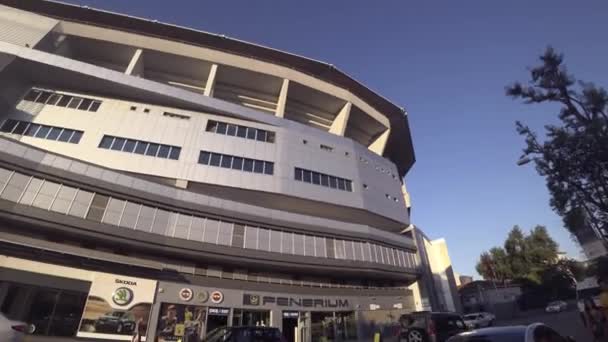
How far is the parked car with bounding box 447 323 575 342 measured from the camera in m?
4.55

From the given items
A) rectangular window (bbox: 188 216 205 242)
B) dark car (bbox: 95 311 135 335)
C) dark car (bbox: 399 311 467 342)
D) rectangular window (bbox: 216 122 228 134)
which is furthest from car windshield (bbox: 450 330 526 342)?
rectangular window (bbox: 216 122 228 134)

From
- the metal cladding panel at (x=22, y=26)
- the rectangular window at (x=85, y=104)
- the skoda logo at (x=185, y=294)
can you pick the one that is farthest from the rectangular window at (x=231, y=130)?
the metal cladding panel at (x=22, y=26)

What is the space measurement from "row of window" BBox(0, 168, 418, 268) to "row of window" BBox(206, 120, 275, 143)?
29.0 feet

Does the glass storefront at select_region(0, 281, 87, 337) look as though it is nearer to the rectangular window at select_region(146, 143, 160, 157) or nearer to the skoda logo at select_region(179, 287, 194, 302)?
the skoda logo at select_region(179, 287, 194, 302)

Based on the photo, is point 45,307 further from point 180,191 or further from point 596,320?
point 596,320

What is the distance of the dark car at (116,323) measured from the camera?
14.6 meters

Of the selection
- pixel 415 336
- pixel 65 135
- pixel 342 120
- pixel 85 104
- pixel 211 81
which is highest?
pixel 211 81

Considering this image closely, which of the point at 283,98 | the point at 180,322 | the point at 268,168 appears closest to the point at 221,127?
the point at 268,168

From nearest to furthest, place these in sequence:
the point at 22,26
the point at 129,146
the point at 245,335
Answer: the point at 245,335 < the point at 129,146 < the point at 22,26

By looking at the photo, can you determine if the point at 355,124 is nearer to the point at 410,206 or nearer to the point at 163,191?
the point at 410,206

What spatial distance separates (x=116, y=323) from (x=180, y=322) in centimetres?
325

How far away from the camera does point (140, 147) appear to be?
22.2 metres

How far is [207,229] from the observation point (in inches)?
759

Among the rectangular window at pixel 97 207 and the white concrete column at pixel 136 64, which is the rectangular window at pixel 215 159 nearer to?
the rectangular window at pixel 97 207
